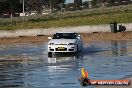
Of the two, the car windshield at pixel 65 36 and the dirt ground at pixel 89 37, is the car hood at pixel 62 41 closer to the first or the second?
the car windshield at pixel 65 36

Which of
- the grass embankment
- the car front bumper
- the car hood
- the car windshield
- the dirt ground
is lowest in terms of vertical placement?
the dirt ground

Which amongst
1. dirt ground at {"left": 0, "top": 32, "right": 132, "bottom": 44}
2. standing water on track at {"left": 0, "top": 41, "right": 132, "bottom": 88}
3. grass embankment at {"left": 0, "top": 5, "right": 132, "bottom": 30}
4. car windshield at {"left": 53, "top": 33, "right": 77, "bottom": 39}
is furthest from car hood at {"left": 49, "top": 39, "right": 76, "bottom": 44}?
grass embankment at {"left": 0, "top": 5, "right": 132, "bottom": 30}

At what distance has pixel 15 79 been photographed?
56.7ft

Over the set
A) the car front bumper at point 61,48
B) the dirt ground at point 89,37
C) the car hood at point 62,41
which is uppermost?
the car hood at point 62,41

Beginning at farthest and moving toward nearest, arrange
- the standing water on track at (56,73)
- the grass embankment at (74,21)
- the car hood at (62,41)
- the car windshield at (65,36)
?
1. the grass embankment at (74,21)
2. the car windshield at (65,36)
3. the car hood at (62,41)
4. the standing water on track at (56,73)

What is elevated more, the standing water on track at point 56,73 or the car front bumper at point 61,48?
the standing water on track at point 56,73

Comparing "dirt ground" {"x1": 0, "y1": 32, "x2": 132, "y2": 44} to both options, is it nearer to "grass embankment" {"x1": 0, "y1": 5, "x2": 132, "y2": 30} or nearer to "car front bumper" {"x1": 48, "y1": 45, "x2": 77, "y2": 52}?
"grass embankment" {"x1": 0, "y1": 5, "x2": 132, "y2": 30}

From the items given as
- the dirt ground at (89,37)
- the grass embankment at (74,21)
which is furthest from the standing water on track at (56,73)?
the grass embankment at (74,21)

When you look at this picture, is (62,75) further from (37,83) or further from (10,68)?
(10,68)

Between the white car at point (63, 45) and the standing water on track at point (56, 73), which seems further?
the white car at point (63, 45)

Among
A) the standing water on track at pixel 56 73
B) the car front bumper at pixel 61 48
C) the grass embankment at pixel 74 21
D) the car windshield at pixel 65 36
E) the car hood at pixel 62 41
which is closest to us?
the standing water on track at pixel 56 73

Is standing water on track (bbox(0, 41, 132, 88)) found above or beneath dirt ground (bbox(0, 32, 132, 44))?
above

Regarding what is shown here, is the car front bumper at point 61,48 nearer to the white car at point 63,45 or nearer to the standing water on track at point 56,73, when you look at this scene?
the white car at point 63,45

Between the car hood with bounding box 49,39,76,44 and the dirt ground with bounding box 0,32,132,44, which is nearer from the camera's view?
the car hood with bounding box 49,39,76,44
